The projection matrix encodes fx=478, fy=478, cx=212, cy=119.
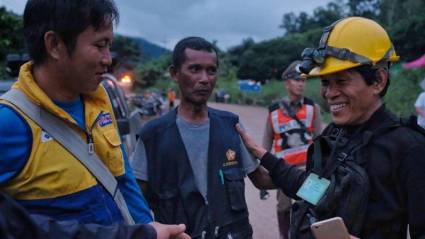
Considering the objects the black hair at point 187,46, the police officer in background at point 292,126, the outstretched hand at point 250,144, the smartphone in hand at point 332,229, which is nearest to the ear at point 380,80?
the smartphone in hand at point 332,229

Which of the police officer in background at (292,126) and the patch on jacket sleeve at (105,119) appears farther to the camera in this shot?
the police officer in background at (292,126)

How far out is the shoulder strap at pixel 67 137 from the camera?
173 cm

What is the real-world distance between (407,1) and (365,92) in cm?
4038

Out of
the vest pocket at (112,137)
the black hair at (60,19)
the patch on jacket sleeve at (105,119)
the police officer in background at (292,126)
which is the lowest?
the police officer in background at (292,126)

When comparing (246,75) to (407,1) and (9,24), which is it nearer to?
(407,1)

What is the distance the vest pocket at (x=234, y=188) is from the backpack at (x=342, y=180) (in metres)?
0.52

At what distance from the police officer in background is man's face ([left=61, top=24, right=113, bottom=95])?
3.44 metres

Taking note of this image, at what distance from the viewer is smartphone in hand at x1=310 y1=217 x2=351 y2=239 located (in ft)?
5.98

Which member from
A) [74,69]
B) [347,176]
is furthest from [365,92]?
[74,69]

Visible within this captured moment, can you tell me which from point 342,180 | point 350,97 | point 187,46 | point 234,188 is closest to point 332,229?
point 342,180

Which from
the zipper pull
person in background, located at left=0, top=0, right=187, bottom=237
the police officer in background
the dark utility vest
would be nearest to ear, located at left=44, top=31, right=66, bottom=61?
person in background, located at left=0, top=0, right=187, bottom=237

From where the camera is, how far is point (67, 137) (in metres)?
1.80

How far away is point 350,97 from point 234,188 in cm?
91

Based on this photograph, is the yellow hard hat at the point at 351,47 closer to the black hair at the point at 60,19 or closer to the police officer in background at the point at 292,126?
the black hair at the point at 60,19
